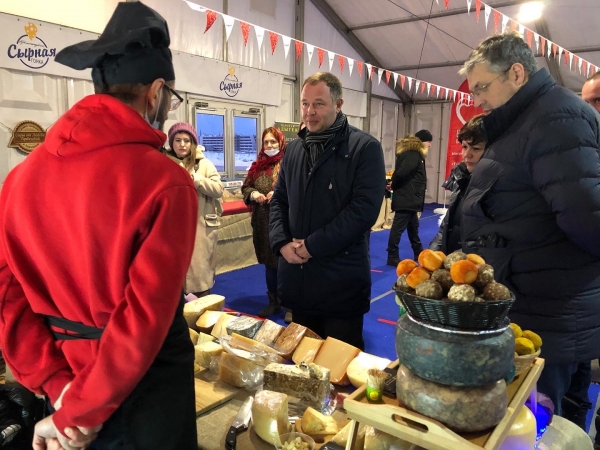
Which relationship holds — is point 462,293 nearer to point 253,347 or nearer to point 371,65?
point 253,347

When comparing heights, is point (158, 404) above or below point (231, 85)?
below

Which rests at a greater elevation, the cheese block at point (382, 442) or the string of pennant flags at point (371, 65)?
the string of pennant flags at point (371, 65)

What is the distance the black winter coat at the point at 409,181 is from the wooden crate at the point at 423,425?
15.7ft

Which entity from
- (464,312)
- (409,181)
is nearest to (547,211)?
(464,312)

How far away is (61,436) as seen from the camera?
0.94 m

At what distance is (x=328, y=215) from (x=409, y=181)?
12.6 feet

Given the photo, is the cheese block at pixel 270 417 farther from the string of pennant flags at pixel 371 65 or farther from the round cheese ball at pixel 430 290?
the string of pennant flags at pixel 371 65

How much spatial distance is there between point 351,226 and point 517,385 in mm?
1053

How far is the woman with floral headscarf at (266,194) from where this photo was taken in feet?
12.9

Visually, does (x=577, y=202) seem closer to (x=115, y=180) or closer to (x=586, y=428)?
(x=115, y=180)

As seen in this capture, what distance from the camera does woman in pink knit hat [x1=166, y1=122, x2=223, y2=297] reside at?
11.6 feet

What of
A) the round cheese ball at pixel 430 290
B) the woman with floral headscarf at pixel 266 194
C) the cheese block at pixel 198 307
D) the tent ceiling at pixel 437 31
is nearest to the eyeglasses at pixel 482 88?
the round cheese ball at pixel 430 290

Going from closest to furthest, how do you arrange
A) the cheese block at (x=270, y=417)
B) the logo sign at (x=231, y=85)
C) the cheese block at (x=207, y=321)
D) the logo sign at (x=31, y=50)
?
1. the cheese block at (x=270, y=417)
2. the cheese block at (x=207, y=321)
3. the logo sign at (x=31, y=50)
4. the logo sign at (x=231, y=85)

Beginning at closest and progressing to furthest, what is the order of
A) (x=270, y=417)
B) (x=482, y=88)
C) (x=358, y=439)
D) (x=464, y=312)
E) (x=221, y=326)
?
(x=464, y=312) < (x=358, y=439) < (x=270, y=417) < (x=482, y=88) < (x=221, y=326)
